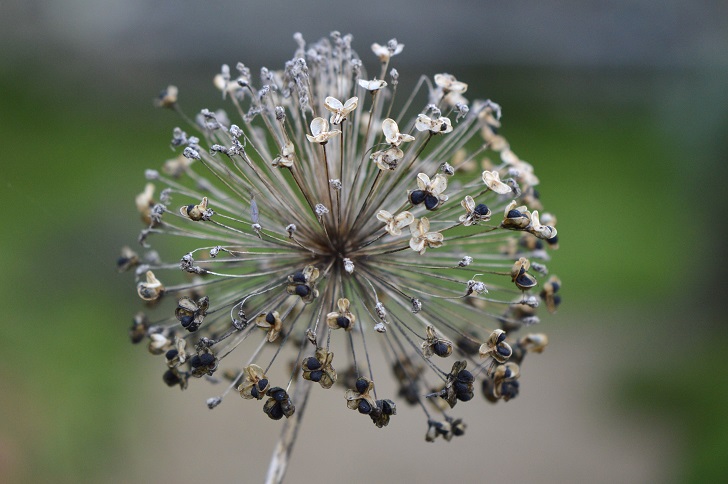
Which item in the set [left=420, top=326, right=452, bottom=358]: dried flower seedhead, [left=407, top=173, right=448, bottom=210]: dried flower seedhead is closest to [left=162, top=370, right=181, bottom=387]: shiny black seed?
[left=420, top=326, right=452, bottom=358]: dried flower seedhead

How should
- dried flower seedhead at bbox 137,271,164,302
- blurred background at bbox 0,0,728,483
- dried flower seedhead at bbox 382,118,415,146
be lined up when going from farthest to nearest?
blurred background at bbox 0,0,728,483
dried flower seedhead at bbox 137,271,164,302
dried flower seedhead at bbox 382,118,415,146

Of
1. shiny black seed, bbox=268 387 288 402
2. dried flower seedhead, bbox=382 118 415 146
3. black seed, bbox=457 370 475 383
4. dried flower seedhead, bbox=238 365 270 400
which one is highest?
dried flower seedhead, bbox=382 118 415 146

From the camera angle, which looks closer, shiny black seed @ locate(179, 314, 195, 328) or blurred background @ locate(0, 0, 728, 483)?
shiny black seed @ locate(179, 314, 195, 328)

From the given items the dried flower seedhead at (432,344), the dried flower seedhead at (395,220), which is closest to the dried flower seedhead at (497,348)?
the dried flower seedhead at (432,344)

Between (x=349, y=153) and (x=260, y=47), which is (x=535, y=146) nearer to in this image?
(x=260, y=47)

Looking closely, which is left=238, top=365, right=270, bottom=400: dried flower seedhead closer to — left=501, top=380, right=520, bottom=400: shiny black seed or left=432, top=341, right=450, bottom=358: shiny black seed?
left=432, top=341, right=450, bottom=358: shiny black seed

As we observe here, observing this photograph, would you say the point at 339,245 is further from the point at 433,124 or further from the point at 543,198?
the point at 543,198

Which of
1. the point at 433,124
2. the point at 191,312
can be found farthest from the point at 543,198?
the point at 191,312
